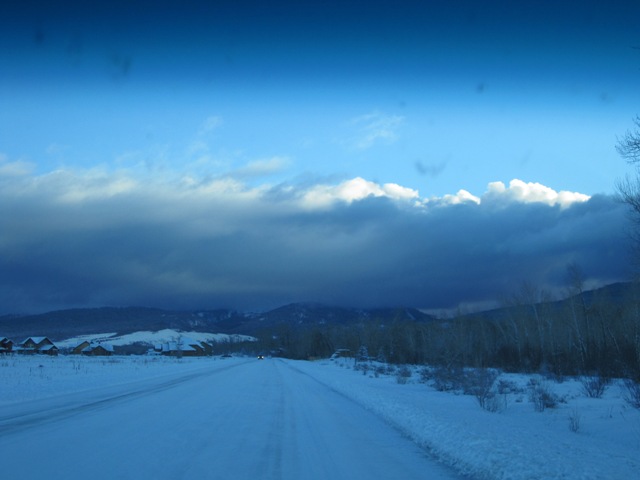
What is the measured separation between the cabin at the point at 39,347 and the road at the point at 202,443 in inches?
4727

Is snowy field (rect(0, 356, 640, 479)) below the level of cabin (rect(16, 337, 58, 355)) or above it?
below

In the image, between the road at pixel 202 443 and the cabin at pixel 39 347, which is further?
the cabin at pixel 39 347

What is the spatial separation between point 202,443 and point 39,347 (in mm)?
130755

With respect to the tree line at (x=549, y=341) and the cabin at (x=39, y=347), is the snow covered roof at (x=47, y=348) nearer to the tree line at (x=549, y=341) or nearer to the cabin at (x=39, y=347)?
the cabin at (x=39, y=347)

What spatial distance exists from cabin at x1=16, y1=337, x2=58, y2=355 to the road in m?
120

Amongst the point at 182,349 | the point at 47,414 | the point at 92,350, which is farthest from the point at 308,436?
the point at 182,349

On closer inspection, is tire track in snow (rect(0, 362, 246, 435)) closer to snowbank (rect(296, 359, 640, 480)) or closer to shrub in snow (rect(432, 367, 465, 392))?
snowbank (rect(296, 359, 640, 480))

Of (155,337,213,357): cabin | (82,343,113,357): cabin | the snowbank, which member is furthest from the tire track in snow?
(155,337,213,357): cabin

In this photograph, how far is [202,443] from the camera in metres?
10.1

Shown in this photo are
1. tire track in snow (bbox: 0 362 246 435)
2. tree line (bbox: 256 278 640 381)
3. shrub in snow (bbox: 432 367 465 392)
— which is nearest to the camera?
tire track in snow (bbox: 0 362 246 435)

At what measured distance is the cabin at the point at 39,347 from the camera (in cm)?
12221

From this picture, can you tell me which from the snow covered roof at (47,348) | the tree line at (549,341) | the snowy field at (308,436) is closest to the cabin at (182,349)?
the snow covered roof at (47,348)

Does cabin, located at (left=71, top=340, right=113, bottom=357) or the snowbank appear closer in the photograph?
the snowbank

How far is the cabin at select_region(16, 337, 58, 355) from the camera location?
122 meters
